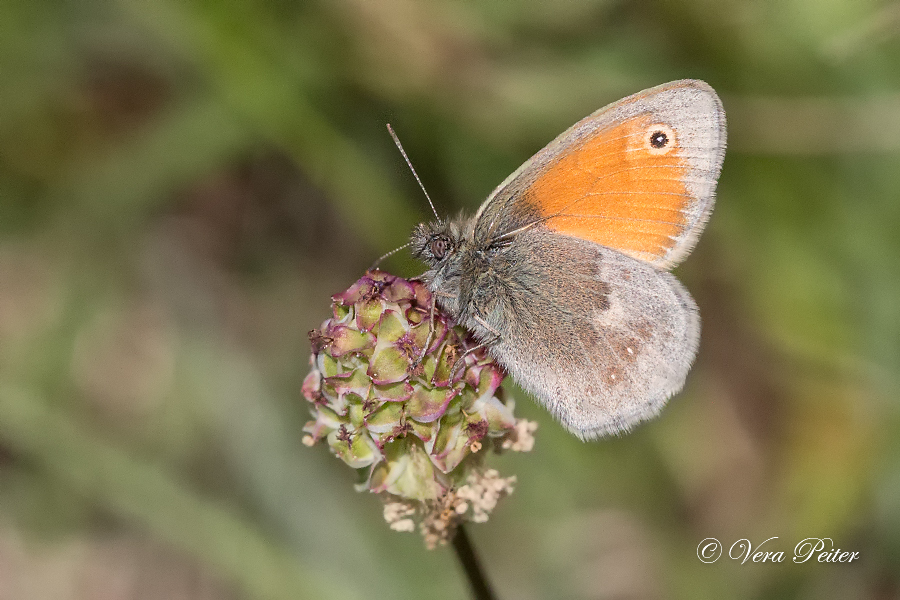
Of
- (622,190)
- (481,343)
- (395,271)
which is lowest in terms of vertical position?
(481,343)

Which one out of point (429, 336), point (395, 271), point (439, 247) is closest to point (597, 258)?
point (439, 247)

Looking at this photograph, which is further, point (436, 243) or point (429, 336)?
point (436, 243)

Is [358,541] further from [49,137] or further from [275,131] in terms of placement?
[49,137]

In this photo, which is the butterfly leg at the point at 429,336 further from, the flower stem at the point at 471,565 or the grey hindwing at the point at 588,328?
the flower stem at the point at 471,565

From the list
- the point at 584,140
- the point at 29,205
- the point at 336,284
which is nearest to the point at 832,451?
the point at 584,140

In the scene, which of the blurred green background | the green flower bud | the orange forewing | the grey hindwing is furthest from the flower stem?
the blurred green background

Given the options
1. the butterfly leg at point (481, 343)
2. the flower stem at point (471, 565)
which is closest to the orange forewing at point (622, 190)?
the butterfly leg at point (481, 343)

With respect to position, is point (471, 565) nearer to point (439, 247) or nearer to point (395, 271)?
point (439, 247)

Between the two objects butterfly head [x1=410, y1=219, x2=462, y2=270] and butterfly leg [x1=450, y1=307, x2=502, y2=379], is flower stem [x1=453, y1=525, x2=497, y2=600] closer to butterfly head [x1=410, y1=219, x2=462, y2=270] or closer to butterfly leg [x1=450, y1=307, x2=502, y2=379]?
butterfly leg [x1=450, y1=307, x2=502, y2=379]
